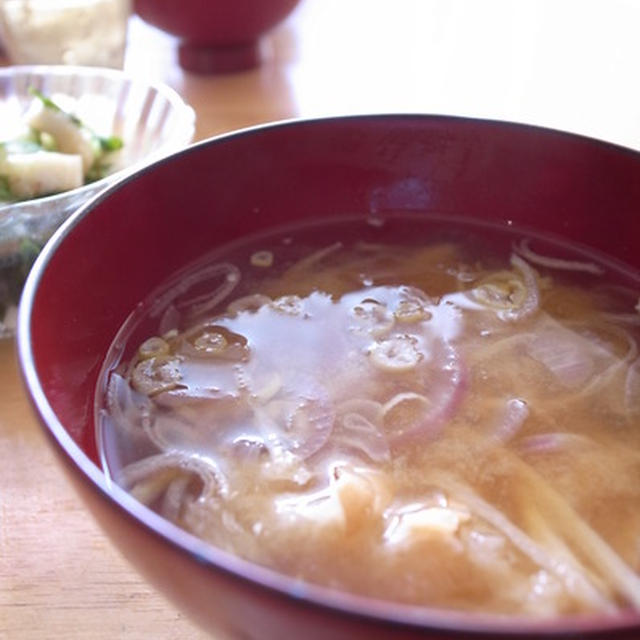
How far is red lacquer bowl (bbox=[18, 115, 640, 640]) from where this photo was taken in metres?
0.79

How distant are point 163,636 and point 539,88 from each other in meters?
1.42

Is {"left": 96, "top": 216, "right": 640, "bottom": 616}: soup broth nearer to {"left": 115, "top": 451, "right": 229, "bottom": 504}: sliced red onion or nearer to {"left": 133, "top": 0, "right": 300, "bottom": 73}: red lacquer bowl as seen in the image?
{"left": 115, "top": 451, "right": 229, "bottom": 504}: sliced red onion

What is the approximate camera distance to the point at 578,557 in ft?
2.27

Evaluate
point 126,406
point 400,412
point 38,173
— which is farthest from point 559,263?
point 38,173

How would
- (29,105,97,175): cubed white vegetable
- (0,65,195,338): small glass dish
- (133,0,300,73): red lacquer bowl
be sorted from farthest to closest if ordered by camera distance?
(133,0,300,73): red lacquer bowl < (29,105,97,175): cubed white vegetable < (0,65,195,338): small glass dish

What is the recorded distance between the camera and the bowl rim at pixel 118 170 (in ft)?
3.69

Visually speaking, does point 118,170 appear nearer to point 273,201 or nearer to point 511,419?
point 273,201

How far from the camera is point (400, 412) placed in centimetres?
84

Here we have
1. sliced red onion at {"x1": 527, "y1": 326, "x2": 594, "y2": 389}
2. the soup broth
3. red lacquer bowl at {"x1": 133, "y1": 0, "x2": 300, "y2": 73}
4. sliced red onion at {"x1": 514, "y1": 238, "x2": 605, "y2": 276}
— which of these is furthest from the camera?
red lacquer bowl at {"x1": 133, "y1": 0, "x2": 300, "y2": 73}

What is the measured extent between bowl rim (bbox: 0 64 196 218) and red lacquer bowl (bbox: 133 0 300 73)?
21cm

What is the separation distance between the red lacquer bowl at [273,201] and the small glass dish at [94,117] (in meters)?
0.22

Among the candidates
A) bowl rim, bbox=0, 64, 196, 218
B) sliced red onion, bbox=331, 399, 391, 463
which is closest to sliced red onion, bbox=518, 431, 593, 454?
sliced red onion, bbox=331, 399, 391, 463

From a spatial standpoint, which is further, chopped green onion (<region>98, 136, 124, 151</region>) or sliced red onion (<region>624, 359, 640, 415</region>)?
chopped green onion (<region>98, 136, 124, 151</region>)

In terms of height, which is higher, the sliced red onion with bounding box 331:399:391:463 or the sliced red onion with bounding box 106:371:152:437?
the sliced red onion with bounding box 331:399:391:463
